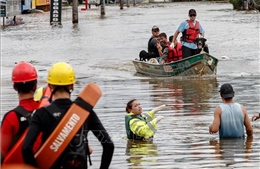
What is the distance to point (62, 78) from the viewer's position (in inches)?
227

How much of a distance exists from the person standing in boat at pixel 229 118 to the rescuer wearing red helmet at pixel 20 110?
4413mm

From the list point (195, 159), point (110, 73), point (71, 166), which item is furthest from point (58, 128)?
point (110, 73)

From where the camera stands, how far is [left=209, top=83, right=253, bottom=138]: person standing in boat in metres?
10.2

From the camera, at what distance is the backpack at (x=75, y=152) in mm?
5508

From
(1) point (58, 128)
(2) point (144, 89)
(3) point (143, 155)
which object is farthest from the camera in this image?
(2) point (144, 89)

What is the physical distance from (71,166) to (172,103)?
990 centimetres

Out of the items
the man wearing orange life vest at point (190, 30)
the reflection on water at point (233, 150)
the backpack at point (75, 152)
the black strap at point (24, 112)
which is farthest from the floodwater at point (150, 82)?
the backpack at point (75, 152)

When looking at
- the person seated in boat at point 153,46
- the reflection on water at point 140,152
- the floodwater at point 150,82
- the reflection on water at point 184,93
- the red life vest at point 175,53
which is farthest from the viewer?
the person seated in boat at point 153,46

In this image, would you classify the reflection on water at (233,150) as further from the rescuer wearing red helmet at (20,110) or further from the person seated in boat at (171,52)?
the person seated in boat at (171,52)

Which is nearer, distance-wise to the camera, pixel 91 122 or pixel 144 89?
pixel 91 122

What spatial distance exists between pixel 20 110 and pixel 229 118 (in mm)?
4868

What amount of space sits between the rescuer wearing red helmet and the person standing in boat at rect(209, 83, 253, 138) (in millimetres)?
4413

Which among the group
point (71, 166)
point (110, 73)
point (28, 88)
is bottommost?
point (110, 73)

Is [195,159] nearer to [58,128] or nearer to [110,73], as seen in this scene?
[58,128]
